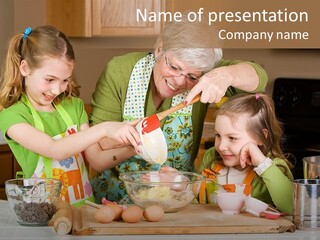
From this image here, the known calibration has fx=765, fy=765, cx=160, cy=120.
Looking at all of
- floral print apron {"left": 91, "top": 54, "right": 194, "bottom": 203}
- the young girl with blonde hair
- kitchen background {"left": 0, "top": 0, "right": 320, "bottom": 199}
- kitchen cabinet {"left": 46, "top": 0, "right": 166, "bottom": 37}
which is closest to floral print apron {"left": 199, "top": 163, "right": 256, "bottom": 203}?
the young girl with blonde hair

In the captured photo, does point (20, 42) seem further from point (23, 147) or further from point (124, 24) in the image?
point (124, 24)

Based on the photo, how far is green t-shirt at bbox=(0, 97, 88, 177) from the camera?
217 cm

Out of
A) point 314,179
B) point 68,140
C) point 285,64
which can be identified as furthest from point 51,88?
point 285,64

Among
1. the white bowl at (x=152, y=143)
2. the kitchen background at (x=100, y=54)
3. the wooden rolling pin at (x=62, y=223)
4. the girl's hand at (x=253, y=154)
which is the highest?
the kitchen background at (x=100, y=54)

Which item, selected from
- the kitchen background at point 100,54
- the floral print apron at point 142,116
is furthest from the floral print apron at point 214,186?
the kitchen background at point 100,54

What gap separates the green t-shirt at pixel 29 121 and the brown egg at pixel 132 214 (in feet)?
1.92

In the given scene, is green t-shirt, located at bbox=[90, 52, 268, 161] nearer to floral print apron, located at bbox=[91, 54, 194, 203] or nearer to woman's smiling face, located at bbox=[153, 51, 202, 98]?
floral print apron, located at bbox=[91, 54, 194, 203]

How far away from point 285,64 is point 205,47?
5.98ft

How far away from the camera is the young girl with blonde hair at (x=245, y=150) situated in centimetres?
207

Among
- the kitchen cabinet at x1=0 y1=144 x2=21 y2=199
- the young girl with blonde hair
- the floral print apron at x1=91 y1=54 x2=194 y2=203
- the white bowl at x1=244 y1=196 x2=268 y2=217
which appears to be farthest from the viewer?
the kitchen cabinet at x1=0 y1=144 x2=21 y2=199

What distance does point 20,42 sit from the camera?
230 cm

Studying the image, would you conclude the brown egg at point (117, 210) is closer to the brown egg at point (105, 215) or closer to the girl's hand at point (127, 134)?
the brown egg at point (105, 215)

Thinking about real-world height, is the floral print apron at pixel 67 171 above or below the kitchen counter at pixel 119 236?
above

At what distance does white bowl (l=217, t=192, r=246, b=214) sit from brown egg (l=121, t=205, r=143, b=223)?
23cm
